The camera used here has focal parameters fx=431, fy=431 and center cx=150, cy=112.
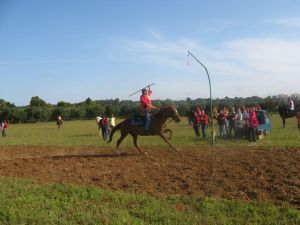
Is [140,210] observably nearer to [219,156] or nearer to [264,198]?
[264,198]

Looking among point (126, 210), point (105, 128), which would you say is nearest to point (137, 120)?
point (126, 210)

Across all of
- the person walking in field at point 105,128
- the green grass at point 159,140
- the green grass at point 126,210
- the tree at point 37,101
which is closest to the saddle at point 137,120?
the green grass at point 159,140

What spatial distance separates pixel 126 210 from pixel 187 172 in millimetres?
4022

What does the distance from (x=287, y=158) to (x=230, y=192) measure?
499cm

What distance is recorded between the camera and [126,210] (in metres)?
8.41

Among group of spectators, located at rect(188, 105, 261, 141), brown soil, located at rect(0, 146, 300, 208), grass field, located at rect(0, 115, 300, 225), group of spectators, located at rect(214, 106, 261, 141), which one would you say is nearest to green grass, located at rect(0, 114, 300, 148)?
group of spectators, located at rect(214, 106, 261, 141)

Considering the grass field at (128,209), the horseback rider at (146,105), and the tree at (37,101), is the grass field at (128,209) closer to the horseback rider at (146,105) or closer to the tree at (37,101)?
the horseback rider at (146,105)

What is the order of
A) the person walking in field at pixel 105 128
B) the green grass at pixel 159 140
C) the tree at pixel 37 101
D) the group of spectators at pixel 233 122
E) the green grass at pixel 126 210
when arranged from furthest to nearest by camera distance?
the tree at pixel 37 101, the person walking in field at pixel 105 128, the group of spectators at pixel 233 122, the green grass at pixel 159 140, the green grass at pixel 126 210

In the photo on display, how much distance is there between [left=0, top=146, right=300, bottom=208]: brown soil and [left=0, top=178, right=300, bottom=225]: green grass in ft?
2.53

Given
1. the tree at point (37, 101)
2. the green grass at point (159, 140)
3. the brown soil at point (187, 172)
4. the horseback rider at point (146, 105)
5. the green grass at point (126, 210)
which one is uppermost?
the tree at point (37, 101)

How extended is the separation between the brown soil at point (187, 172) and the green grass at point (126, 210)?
30.4 inches

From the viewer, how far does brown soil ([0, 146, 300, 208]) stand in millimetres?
9742

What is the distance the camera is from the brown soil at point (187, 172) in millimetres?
9742

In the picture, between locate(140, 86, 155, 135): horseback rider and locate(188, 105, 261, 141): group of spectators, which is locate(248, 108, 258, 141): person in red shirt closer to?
locate(188, 105, 261, 141): group of spectators
